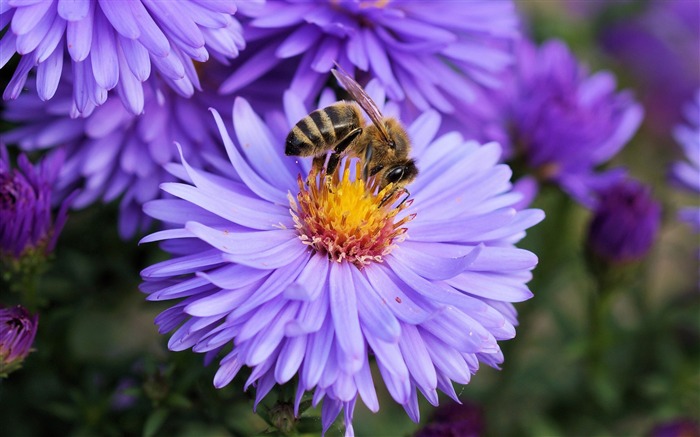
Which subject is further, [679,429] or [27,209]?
[679,429]

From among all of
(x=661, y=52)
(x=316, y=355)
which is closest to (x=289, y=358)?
(x=316, y=355)

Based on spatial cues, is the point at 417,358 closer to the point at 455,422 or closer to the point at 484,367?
the point at 455,422

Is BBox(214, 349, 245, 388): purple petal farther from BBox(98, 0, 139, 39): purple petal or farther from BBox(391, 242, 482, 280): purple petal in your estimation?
BBox(98, 0, 139, 39): purple petal

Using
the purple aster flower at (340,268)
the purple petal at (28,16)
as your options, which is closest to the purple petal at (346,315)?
the purple aster flower at (340,268)

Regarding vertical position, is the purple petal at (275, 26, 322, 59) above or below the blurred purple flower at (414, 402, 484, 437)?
above

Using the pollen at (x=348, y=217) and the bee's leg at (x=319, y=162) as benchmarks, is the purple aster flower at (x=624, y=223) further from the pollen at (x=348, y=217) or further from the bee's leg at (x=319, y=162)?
the bee's leg at (x=319, y=162)

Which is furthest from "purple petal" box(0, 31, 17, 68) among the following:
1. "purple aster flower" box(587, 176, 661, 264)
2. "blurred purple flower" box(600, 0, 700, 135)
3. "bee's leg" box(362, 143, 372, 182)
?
"blurred purple flower" box(600, 0, 700, 135)
